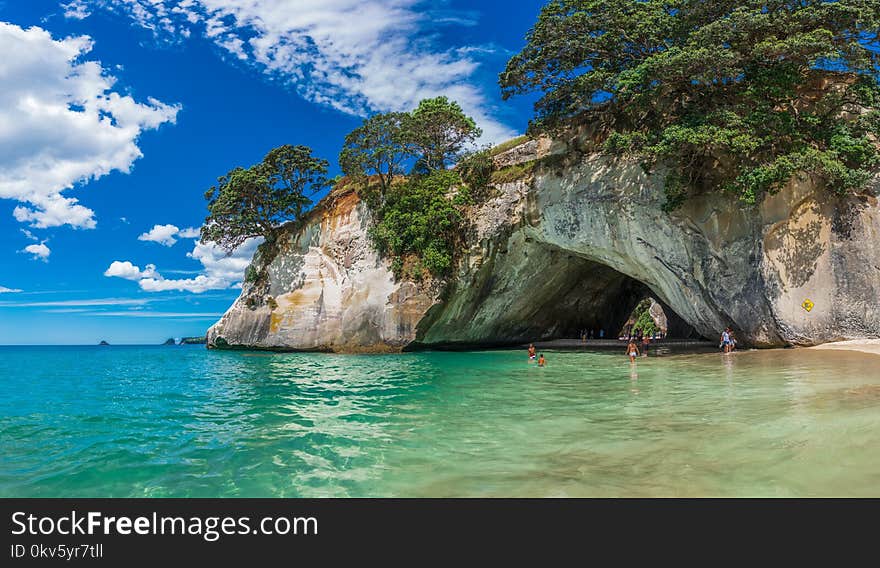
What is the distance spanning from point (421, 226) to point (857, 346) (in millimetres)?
18812

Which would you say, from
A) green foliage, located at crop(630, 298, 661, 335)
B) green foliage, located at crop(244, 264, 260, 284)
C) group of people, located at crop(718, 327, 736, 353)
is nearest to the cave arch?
group of people, located at crop(718, 327, 736, 353)

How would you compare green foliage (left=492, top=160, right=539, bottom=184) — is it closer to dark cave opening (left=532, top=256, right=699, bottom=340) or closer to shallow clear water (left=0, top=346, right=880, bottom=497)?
dark cave opening (left=532, top=256, right=699, bottom=340)

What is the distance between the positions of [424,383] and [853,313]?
564 inches

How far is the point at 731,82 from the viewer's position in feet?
58.2

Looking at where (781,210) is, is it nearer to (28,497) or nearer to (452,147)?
(452,147)

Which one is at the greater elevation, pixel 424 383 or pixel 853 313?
Answer: pixel 853 313

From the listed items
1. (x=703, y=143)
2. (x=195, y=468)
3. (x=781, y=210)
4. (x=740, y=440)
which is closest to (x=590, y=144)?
(x=703, y=143)

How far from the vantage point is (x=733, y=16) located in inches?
613

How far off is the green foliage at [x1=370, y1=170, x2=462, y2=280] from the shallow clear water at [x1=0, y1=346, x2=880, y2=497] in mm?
14001

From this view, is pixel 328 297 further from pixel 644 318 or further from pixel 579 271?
pixel 644 318

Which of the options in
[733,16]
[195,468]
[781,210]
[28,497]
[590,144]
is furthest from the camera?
[590,144]

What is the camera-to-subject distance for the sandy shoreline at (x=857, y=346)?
47.7 ft

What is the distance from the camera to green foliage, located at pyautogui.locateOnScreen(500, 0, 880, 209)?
1536 cm
